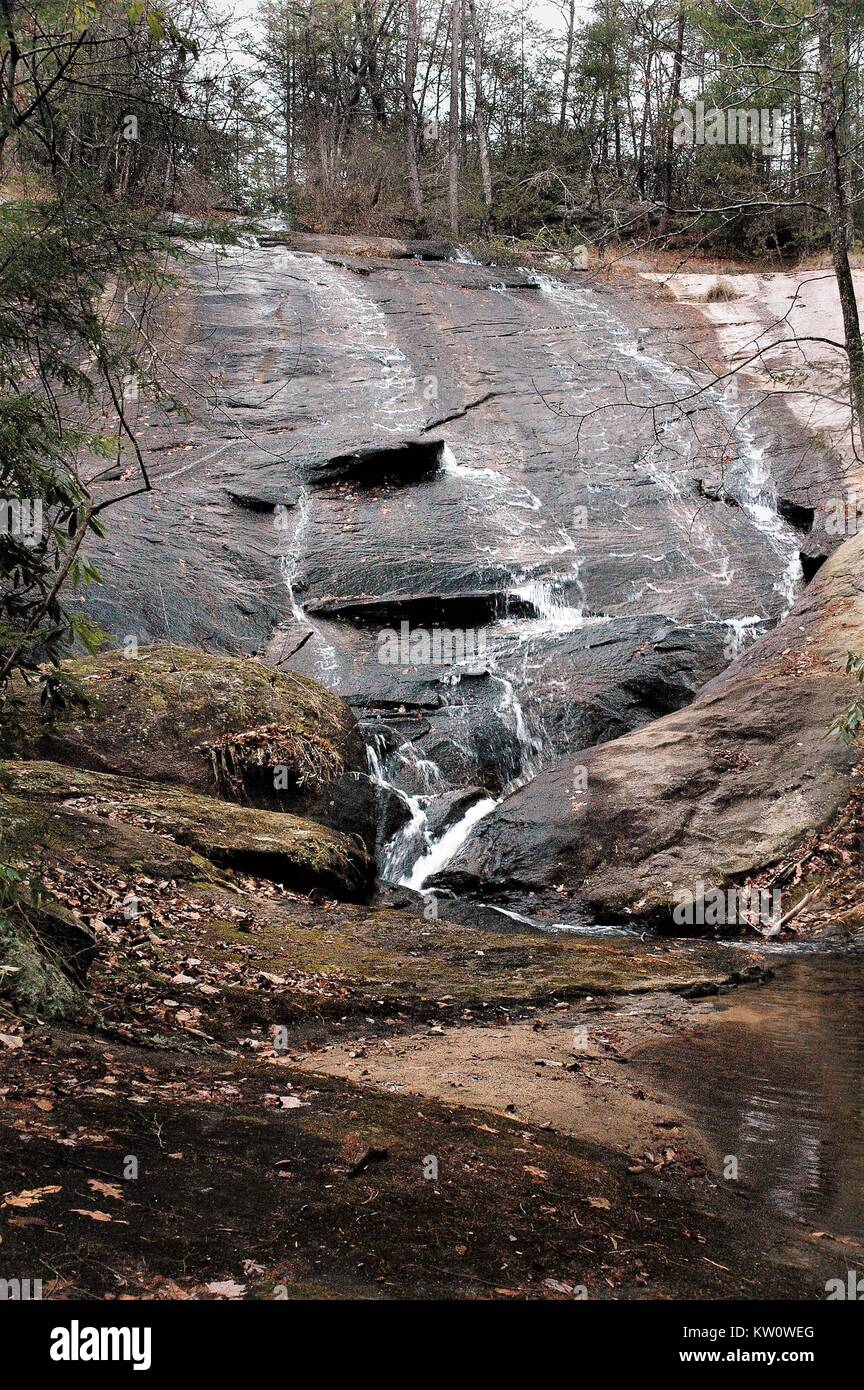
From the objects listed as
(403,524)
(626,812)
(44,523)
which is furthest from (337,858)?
(403,524)

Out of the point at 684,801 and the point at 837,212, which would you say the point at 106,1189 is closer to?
the point at 684,801

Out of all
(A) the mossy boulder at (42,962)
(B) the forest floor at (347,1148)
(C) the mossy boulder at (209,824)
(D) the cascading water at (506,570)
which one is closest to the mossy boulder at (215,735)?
(C) the mossy boulder at (209,824)

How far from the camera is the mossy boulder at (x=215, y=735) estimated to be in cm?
1006

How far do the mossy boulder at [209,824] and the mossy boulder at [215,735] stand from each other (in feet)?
1.35

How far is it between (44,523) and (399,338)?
18058 millimetres

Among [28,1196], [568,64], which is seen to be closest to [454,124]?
[568,64]

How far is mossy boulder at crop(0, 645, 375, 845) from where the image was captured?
10062 mm

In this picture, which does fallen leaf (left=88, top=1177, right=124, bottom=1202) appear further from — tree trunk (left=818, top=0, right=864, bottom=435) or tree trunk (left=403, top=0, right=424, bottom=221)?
tree trunk (left=403, top=0, right=424, bottom=221)

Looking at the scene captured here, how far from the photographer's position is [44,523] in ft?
20.3

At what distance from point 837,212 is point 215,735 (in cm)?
792

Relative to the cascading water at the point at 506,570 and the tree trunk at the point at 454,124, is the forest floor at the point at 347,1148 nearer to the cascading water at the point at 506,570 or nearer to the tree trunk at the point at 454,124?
the cascading water at the point at 506,570

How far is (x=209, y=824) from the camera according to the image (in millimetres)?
9180

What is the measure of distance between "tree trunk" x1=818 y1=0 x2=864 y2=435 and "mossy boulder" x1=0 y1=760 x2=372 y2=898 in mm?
6280
